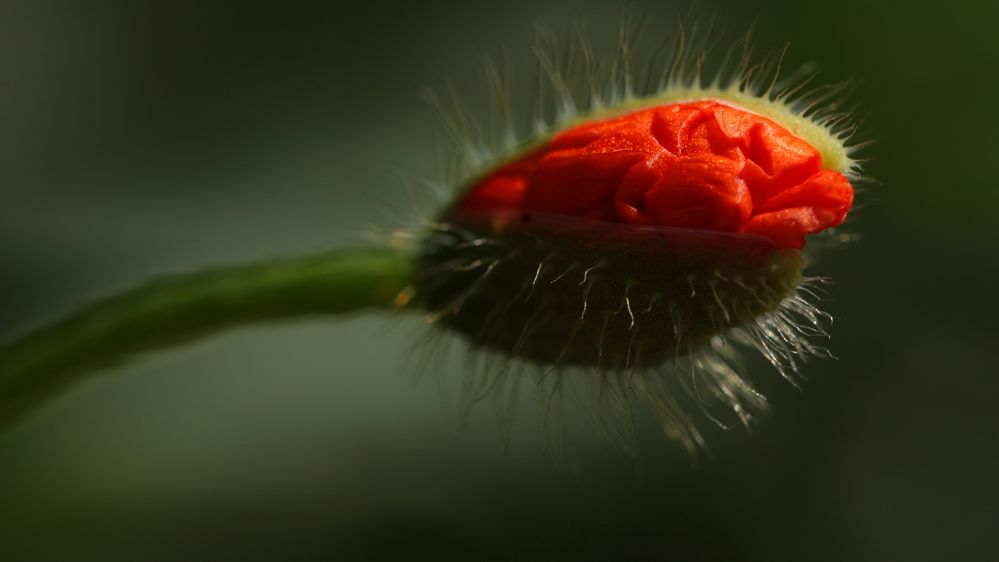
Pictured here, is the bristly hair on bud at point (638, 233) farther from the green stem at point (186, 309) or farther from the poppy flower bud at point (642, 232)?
Result: the green stem at point (186, 309)

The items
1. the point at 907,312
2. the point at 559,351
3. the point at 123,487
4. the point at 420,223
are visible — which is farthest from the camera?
the point at 907,312

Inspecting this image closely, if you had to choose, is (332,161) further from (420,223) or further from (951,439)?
(951,439)

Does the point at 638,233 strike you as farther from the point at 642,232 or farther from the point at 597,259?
the point at 597,259

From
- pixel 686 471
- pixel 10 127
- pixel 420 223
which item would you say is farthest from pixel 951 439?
pixel 10 127

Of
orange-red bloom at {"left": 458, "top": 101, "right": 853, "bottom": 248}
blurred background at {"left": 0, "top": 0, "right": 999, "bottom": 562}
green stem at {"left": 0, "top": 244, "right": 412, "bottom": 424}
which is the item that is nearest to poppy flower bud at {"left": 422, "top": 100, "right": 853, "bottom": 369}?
orange-red bloom at {"left": 458, "top": 101, "right": 853, "bottom": 248}

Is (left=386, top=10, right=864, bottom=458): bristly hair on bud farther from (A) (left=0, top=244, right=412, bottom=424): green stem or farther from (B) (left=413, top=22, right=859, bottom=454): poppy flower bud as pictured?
(A) (left=0, top=244, right=412, bottom=424): green stem

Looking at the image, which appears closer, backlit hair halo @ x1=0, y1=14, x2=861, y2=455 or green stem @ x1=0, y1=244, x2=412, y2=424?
backlit hair halo @ x1=0, y1=14, x2=861, y2=455
